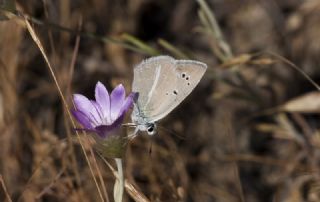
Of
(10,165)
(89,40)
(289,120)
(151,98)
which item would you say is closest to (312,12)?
(289,120)

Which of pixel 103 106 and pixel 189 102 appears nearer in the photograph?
pixel 103 106

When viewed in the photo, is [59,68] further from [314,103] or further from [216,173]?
[314,103]

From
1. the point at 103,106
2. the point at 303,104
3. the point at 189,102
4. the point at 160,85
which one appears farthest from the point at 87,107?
the point at 189,102

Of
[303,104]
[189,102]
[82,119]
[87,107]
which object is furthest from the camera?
[189,102]

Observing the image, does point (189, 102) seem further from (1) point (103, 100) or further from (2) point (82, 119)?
(2) point (82, 119)

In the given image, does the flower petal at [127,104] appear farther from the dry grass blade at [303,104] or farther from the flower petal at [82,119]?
the dry grass blade at [303,104]

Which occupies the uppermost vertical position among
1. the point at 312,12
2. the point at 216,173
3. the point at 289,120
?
the point at 312,12

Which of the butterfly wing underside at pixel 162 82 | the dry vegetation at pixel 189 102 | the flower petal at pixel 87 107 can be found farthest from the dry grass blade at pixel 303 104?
the flower petal at pixel 87 107
